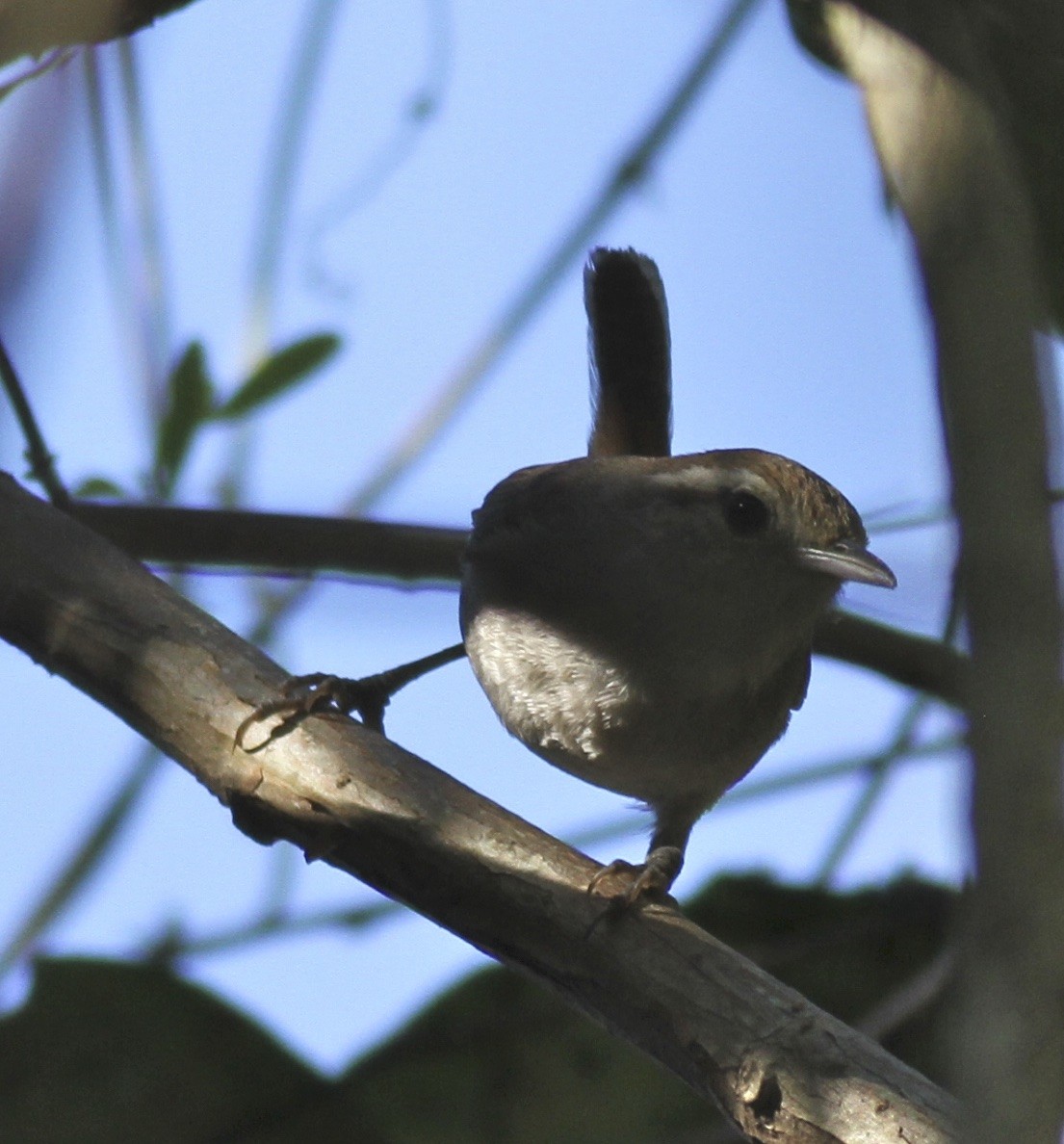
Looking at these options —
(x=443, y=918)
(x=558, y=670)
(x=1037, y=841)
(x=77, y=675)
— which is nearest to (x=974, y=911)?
(x=1037, y=841)

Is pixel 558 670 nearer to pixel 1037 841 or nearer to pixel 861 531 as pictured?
pixel 861 531

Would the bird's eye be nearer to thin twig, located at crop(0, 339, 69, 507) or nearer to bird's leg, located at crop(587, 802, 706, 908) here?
bird's leg, located at crop(587, 802, 706, 908)

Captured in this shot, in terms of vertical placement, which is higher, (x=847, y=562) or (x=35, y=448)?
(x=35, y=448)

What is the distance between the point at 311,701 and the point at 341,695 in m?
Answer: 0.40

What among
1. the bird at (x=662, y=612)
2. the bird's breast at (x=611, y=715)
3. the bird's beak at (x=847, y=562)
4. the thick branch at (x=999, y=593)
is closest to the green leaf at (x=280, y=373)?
the bird at (x=662, y=612)

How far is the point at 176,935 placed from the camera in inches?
147

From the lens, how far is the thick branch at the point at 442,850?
220cm

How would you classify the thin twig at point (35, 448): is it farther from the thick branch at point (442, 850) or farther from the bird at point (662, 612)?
the bird at point (662, 612)

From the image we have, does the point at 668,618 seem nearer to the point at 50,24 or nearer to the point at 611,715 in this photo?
the point at 611,715

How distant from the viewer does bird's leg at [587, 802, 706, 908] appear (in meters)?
2.50

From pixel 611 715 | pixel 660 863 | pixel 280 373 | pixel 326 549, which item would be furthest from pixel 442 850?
pixel 280 373

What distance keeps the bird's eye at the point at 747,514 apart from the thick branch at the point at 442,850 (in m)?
0.88

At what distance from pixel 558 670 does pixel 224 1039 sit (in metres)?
1.22

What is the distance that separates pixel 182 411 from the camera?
3154 mm
